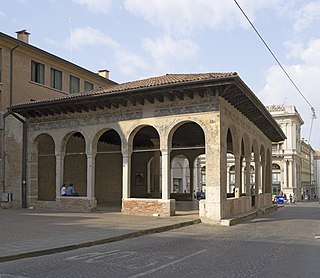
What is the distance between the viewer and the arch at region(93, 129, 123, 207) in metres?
29.6

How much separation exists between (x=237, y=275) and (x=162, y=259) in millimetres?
2094

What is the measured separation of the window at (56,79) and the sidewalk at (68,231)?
16935 millimetres

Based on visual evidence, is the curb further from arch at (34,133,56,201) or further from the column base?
arch at (34,133,56,201)

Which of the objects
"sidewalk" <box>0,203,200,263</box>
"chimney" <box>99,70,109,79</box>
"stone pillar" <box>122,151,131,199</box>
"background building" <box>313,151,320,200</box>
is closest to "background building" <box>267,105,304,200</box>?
"chimney" <box>99,70,109,79</box>

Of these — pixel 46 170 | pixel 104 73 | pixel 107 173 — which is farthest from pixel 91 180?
pixel 104 73

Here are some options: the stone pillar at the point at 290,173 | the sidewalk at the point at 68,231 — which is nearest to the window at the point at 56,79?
the sidewalk at the point at 68,231

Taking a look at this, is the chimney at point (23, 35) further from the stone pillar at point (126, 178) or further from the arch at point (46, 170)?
the stone pillar at point (126, 178)

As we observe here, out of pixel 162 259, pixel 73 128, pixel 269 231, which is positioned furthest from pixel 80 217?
pixel 162 259

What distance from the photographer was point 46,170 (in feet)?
83.8

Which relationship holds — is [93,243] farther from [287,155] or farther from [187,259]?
[287,155]

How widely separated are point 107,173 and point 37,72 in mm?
8679

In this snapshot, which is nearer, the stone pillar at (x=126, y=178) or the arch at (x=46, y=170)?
the stone pillar at (x=126, y=178)

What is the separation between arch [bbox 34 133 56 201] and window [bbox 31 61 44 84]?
697 cm

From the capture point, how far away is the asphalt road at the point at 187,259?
7.97 metres
